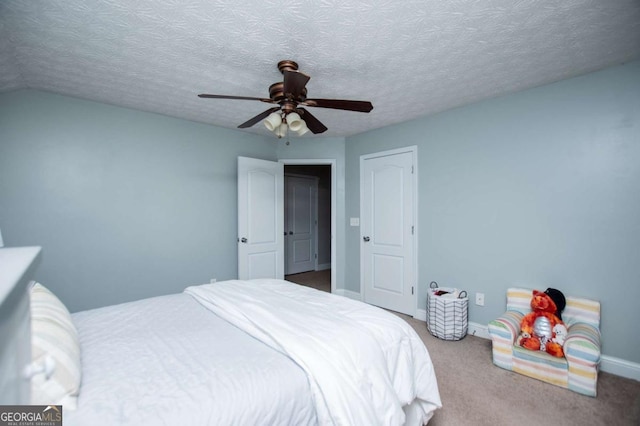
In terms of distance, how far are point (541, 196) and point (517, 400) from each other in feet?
5.52

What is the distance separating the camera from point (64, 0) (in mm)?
1560

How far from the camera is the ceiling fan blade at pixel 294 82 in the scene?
1.68 meters

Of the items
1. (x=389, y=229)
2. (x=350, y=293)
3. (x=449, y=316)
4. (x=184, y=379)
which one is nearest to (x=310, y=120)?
(x=184, y=379)

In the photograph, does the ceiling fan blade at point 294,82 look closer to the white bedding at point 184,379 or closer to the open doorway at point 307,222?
the white bedding at point 184,379

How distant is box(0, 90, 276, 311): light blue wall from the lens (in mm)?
2652

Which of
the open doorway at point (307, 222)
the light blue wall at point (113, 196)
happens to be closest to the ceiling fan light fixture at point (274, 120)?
the light blue wall at point (113, 196)

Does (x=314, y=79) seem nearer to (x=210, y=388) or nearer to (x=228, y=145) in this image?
(x=228, y=145)

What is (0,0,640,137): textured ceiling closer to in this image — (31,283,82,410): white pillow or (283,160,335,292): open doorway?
(31,283,82,410): white pillow

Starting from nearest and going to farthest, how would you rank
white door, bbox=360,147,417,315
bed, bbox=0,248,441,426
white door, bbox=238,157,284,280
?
bed, bbox=0,248,441,426 < white door, bbox=360,147,417,315 < white door, bbox=238,157,284,280

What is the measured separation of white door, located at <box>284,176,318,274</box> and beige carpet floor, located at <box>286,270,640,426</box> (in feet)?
12.6

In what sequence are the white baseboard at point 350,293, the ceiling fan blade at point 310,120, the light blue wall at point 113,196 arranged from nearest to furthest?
the ceiling fan blade at point 310,120 < the light blue wall at point 113,196 < the white baseboard at point 350,293

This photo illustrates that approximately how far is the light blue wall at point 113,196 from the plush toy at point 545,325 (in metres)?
3.26

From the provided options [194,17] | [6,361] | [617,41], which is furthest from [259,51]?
[617,41]

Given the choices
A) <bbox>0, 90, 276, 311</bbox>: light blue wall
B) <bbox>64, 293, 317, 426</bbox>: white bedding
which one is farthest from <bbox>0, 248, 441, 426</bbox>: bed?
<bbox>0, 90, 276, 311</bbox>: light blue wall
